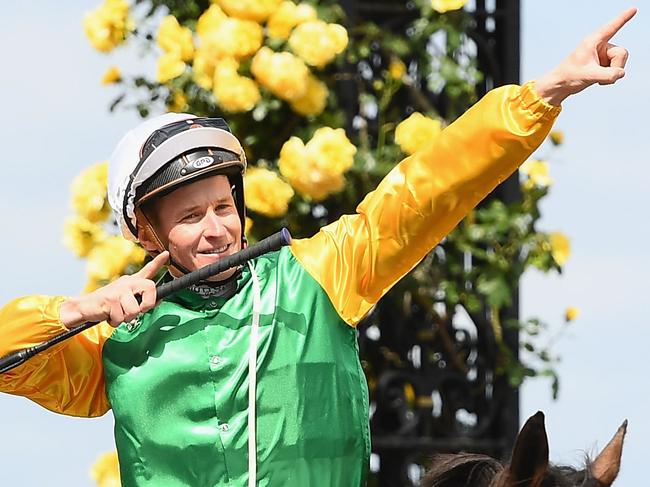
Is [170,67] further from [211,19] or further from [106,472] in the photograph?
[106,472]

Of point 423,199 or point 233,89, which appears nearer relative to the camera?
point 423,199

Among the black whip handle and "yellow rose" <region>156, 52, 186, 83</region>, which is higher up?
"yellow rose" <region>156, 52, 186, 83</region>

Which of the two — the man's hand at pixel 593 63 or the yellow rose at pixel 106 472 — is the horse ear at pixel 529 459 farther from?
the yellow rose at pixel 106 472

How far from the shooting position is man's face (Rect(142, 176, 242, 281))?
374 centimetres

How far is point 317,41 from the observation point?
19.1 feet

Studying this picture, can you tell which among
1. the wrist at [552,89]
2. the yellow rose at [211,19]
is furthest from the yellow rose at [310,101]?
the wrist at [552,89]

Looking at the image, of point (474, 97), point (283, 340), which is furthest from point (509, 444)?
point (283, 340)

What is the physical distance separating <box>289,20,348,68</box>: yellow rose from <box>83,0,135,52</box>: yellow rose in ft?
2.20

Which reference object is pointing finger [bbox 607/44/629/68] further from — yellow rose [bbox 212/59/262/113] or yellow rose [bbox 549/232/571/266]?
yellow rose [bbox 549/232/571/266]

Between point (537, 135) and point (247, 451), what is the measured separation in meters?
0.92

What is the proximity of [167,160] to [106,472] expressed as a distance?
7.69ft

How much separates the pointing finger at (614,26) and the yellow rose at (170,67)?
279cm

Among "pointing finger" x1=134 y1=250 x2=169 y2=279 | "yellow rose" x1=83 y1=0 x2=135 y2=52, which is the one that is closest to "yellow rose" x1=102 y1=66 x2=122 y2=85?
"yellow rose" x1=83 y1=0 x2=135 y2=52

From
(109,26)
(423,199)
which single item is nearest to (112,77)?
(109,26)
